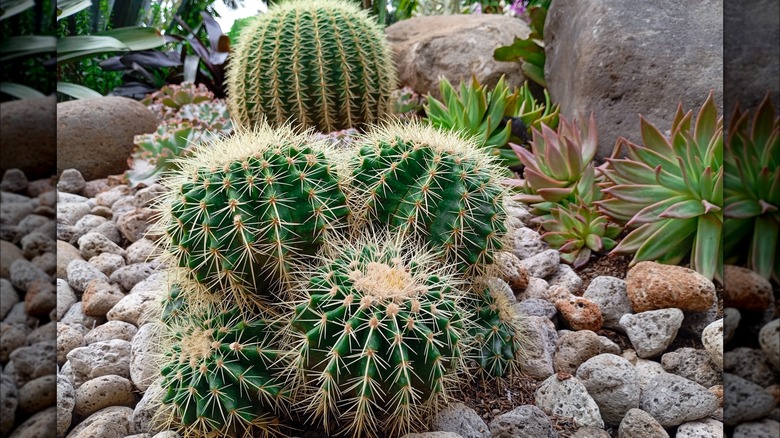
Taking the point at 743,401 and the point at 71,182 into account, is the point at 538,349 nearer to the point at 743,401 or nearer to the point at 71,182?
the point at 743,401

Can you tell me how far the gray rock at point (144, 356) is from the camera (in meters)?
1.84

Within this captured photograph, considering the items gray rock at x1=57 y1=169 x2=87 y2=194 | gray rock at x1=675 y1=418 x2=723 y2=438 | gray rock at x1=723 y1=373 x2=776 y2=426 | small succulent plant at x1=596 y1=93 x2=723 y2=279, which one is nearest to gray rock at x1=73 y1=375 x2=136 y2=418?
gray rock at x1=675 y1=418 x2=723 y2=438

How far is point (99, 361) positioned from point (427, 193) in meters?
1.06

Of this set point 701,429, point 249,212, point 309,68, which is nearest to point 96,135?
point 309,68

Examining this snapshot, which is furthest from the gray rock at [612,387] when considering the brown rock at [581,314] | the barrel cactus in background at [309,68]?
the barrel cactus in background at [309,68]

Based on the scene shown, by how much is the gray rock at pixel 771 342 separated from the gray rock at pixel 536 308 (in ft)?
4.81

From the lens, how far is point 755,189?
2.20 ft

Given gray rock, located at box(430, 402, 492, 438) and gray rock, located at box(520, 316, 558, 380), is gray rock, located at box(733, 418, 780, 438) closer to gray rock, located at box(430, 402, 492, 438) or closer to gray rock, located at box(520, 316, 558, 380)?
gray rock, located at box(430, 402, 492, 438)

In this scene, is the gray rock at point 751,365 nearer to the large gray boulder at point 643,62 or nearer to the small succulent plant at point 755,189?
the small succulent plant at point 755,189

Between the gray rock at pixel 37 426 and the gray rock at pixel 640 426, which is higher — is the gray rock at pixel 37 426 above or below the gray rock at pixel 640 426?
above

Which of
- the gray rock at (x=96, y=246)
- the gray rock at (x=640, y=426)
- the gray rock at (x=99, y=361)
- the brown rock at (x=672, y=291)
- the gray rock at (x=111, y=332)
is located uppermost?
the brown rock at (x=672, y=291)

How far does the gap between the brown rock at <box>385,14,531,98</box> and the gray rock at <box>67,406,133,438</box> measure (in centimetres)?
335

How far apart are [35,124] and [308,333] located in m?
0.76

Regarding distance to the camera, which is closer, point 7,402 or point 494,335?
point 7,402
